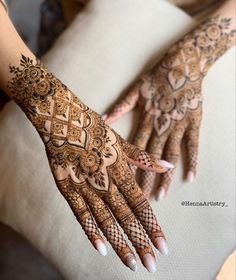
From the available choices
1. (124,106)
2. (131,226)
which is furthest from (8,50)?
(131,226)

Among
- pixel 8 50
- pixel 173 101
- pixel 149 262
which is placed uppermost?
pixel 8 50

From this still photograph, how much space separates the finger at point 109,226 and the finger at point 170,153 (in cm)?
11

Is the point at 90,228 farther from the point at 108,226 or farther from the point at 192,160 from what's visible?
the point at 192,160

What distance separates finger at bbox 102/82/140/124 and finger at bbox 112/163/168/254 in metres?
0.13

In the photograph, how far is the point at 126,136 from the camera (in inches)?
32.2

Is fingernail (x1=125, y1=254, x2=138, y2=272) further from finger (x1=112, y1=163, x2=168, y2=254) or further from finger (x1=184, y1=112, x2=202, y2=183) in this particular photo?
finger (x1=184, y1=112, x2=202, y2=183)

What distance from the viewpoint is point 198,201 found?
30.0 inches

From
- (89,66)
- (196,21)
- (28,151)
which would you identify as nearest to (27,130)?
(28,151)

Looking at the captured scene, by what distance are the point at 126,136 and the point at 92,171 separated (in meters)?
0.15

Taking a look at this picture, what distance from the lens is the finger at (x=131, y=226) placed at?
2.20 feet

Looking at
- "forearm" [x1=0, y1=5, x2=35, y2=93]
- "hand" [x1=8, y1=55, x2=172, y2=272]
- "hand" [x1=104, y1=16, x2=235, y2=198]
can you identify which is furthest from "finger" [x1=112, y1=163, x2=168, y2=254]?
"forearm" [x1=0, y1=5, x2=35, y2=93]

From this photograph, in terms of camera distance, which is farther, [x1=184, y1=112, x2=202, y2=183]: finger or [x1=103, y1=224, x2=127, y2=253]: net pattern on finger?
[x1=184, y1=112, x2=202, y2=183]: finger

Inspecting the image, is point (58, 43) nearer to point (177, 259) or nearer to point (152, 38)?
point (152, 38)

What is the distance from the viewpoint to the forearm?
0.74 meters
